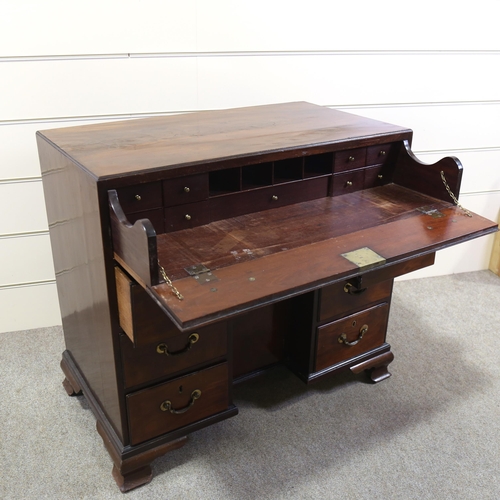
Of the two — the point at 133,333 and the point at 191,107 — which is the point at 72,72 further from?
the point at 133,333

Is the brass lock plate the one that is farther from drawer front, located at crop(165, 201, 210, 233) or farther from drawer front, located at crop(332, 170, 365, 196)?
drawer front, located at crop(165, 201, 210, 233)

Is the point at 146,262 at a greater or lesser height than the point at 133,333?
greater

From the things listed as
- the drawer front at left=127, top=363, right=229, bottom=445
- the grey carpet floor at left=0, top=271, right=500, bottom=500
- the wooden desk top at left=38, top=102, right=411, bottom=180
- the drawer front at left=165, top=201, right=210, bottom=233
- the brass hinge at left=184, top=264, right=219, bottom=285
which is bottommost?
the grey carpet floor at left=0, top=271, right=500, bottom=500

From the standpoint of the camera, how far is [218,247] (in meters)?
1.43

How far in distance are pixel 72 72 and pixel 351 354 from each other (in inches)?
55.0

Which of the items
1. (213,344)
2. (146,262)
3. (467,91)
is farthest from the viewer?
(467,91)

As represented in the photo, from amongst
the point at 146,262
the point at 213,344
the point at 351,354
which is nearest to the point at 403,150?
the point at 351,354

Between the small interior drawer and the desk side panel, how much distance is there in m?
0.07

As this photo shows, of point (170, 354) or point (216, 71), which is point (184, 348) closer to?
point (170, 354)

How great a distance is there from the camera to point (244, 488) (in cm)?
168

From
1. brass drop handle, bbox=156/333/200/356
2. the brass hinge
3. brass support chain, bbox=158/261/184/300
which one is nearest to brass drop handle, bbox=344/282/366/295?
brass drop handle, bbox=156/333/200/356

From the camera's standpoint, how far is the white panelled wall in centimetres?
203

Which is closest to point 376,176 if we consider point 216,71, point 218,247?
point 218,247

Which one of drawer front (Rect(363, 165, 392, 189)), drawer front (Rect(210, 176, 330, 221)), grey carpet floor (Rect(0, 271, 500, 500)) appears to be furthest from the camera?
drawer front (Rect(363, 165, 392, 189))
